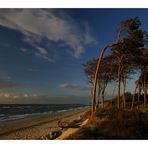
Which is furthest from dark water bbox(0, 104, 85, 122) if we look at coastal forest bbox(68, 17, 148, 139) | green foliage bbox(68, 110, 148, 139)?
green foliage bbox(68, 110, 148, 139)

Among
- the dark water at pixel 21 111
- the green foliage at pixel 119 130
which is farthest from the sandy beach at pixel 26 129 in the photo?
the dark water at pixel 21 111

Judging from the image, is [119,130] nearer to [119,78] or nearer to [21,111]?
[119,78]

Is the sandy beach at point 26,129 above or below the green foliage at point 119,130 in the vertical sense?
below

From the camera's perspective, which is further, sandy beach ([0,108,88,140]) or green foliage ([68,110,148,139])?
sandy beach ([0,108,88,140])

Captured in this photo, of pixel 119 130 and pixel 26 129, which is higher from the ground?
pixel 119 130

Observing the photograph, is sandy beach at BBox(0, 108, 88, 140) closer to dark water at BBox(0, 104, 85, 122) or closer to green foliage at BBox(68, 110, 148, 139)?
green foliage at BBox(68, 110, 148, 139)

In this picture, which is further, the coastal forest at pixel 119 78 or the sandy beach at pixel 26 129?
the sandy beach at pixel 26 129

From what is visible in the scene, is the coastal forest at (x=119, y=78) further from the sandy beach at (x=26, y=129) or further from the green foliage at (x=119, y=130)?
the sandy beach at (x=26, y=129)

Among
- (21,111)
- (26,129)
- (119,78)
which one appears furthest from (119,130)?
(21,111)

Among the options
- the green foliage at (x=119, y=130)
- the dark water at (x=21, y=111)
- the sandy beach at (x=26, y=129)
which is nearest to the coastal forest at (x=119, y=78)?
the green foliage at (x=119, y=130)

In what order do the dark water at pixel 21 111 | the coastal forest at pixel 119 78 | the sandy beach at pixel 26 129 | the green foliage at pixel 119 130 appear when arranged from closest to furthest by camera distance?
1. the green foliage at pixel 119 130
2. the coastal forest at pixel 119 78
3. the sandy beach at pixel 26 129
4. the dark water at pixel 21 111

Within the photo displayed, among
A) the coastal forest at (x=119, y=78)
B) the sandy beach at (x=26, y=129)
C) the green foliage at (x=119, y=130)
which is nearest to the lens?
the green foliage at (x=119, y=130)

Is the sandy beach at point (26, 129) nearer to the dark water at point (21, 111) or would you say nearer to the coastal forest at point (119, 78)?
the coastal forest at point (119, 78)
